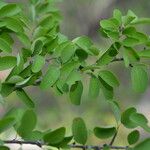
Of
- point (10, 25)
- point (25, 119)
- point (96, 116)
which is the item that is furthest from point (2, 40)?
point (96, 116)

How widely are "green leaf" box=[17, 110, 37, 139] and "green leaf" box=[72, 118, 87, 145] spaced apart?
0.08 meters

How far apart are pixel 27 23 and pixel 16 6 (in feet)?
0.27

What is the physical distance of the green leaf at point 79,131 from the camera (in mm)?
749

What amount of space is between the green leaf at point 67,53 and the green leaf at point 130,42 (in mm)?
83

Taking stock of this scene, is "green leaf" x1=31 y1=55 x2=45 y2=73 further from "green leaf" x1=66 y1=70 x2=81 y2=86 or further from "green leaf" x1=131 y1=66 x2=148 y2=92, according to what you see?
"green leaf" x1=131 y1=66 x2=148 y2=92

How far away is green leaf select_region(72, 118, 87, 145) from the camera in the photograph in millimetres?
749

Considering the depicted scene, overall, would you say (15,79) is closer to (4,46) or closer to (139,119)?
(4,46)

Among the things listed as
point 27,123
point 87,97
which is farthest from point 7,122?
point 87,97

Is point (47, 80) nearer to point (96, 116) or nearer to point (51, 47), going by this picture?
point (51, 47)

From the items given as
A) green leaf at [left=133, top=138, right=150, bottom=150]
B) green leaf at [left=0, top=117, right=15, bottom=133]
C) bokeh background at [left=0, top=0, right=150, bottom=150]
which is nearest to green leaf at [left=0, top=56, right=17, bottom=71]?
green leaf at [left=0, top=117, right=15, bottom=133]

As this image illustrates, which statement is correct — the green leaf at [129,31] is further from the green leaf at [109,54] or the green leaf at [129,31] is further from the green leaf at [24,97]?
the green leaf at [24,97]

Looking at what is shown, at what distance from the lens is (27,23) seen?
86 centimetres

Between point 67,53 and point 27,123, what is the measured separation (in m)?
0.13

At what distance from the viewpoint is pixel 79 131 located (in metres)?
0.76
